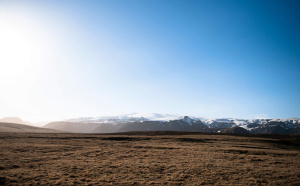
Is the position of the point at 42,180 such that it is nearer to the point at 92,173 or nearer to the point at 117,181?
the point at 92,173

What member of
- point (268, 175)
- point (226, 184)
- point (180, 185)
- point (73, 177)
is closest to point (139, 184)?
point (180, 185)

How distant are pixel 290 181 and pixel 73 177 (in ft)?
64.4

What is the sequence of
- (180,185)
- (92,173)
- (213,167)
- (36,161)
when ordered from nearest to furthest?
(180,185), (92,173), (213,167), (36,161)

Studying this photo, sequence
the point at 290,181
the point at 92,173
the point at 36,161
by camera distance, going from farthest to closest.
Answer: the point at 36,161
the point at 92,173
the point at 290,181

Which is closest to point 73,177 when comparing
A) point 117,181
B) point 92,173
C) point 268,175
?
point 92,173

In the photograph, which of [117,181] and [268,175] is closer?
[117,181]

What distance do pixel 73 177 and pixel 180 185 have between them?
31.5ft

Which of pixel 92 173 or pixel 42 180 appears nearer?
pixel 42 180

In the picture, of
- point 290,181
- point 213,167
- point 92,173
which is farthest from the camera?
point 213,167

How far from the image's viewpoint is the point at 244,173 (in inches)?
599

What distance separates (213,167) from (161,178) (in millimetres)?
7209

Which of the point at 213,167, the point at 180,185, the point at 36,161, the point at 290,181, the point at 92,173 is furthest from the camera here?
the point at 36,161

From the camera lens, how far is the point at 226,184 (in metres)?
12.5

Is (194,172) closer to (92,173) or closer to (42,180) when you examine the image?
(92,173)
